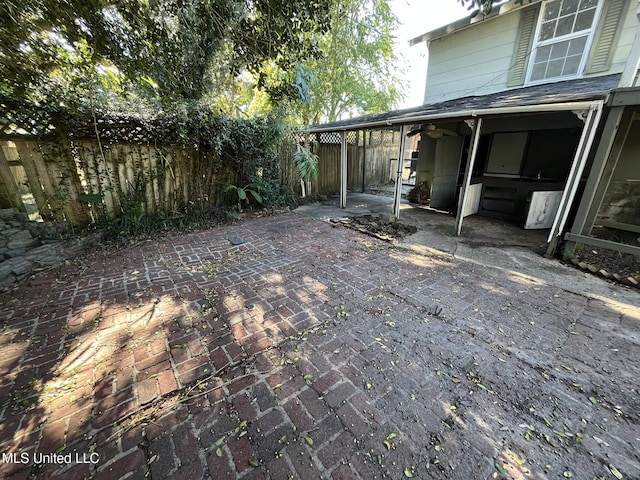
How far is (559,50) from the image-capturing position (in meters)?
5.37

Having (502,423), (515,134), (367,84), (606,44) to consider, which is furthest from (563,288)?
(367,84)

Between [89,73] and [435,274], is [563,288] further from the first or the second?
[89,73]

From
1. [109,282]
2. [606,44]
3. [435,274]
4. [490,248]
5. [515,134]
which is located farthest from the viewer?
[515,134]

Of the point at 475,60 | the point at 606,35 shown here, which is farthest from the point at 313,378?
the point at 475,60

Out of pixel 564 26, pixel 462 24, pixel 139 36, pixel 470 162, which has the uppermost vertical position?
pixel 462 24

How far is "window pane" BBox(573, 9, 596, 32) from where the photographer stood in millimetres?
4984

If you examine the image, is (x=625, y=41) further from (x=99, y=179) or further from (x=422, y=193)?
(x=99, y=179)

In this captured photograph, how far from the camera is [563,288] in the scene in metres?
3.12

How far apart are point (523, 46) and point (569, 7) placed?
0.84 meters

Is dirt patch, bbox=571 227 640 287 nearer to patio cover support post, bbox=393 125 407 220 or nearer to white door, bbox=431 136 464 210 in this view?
patio cover support post, bbox=393 125 407 220

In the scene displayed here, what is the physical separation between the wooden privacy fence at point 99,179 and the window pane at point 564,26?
26.4 ft

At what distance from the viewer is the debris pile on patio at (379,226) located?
5019mm

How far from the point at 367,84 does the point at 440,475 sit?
49.4 feet

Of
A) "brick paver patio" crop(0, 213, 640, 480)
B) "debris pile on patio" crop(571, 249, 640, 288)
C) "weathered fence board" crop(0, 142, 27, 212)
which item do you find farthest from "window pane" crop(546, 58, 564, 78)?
"weathered fence board" crop(0, 142, 27, 212)
